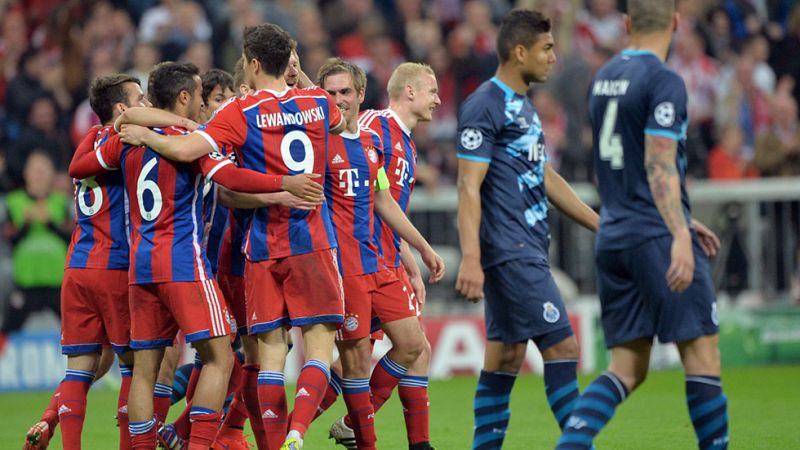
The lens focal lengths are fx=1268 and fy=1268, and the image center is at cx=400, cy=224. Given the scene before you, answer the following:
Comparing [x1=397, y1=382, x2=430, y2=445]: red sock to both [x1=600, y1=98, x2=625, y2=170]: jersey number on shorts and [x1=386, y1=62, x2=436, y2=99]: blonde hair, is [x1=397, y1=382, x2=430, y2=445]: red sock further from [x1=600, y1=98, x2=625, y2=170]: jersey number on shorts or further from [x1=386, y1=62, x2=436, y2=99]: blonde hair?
[x1=600, y1=98, x2=625, y2=170]: jersey number on shorts

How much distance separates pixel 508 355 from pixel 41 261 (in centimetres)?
786

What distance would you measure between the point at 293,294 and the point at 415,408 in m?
1.34

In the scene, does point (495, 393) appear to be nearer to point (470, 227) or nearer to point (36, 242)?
point (470, 227)

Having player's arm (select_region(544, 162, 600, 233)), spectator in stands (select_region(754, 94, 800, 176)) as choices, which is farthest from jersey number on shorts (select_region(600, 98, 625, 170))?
spectator in stands (select_region(754, 94, 800, 176))

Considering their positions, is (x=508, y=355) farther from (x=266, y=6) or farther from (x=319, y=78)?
(x=266, y=6)

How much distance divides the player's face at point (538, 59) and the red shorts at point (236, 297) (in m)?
2.17

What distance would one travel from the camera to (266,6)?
676 inches

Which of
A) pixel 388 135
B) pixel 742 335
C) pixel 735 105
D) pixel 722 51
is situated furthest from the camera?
pixel 722 51

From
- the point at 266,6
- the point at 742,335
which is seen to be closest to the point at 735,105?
the point at 742,335

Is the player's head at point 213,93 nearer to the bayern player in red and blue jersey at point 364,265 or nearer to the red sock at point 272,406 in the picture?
the bayern player in red and blue jersey at point 364,265

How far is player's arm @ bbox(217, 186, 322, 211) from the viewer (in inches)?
271

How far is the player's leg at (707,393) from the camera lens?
6.08 m

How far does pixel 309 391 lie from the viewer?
22.6ft

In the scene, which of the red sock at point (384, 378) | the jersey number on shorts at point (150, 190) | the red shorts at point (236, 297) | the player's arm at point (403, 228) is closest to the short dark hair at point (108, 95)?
the jersey number on shorts at point (150, 190)
